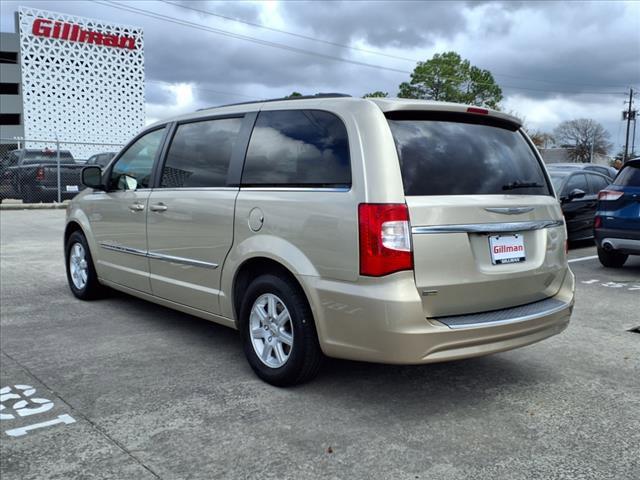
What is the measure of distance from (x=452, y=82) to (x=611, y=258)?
5971 cm

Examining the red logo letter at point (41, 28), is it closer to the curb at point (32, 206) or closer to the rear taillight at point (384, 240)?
the curb at point (32, 206)

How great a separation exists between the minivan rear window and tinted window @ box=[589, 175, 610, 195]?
26.0 ft

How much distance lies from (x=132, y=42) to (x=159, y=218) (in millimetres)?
54043

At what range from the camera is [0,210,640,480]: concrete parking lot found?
9.22 ft

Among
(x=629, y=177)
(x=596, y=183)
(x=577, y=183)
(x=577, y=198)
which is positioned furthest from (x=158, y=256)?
(x=596, y=183)

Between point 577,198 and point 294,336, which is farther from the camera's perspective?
point 577,198

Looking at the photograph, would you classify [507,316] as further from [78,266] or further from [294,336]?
[78,266]

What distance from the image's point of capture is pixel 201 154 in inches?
179

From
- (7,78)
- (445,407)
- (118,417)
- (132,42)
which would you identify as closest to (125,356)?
(118,417)

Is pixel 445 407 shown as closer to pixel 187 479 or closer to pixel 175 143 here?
pixel 187 479

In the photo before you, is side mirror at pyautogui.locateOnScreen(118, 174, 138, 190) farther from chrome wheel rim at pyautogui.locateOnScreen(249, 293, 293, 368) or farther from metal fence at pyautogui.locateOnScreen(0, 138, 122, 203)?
metal fence at pyautogui.locateOnScreen(0, 138, 122, 203)

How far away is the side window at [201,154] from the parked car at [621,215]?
19.2 ft

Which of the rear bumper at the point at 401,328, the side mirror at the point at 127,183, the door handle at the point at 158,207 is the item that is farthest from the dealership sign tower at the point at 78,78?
the rear bumper at the point at 401,328

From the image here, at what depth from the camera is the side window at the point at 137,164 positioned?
202 inches
